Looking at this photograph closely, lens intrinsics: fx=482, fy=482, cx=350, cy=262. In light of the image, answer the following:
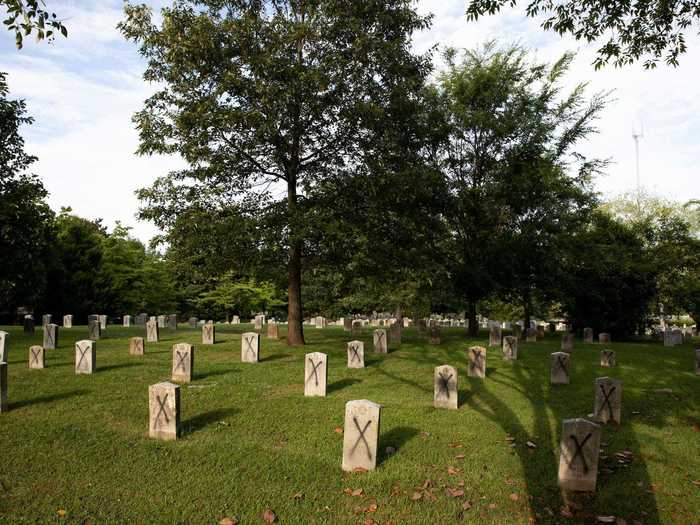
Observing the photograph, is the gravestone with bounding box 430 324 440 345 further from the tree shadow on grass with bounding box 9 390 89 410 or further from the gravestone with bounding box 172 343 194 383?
the tree shadow on grass with bounding box 9 390 89 410

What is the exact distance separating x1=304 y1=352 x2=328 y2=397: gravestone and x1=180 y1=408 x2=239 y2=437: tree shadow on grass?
6.52 feet

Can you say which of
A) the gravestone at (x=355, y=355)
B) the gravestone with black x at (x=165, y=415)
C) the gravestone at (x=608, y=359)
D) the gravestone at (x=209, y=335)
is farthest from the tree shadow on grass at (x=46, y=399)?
the gravestone at (x=608, y=359)

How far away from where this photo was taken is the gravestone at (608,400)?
361 inches

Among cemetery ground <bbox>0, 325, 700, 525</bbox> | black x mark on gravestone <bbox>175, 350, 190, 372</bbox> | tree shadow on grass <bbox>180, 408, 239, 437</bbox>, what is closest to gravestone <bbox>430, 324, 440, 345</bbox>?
cemetery ground <bbox>0, 325, 700, 525</bbox>

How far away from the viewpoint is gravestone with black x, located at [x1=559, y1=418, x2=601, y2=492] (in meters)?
6.26

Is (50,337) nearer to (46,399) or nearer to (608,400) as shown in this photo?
(46,399)

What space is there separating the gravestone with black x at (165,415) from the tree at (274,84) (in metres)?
8.60

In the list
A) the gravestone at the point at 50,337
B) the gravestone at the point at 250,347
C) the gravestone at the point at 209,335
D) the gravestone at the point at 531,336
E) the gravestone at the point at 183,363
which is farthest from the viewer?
the gravestone at the point at 531,336

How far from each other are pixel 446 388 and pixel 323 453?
11.9ft

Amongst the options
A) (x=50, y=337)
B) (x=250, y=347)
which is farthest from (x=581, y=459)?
(x=50, y=337)

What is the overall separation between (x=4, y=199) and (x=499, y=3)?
19960 millimetres

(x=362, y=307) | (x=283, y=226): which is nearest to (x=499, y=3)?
(x=283, y=226)

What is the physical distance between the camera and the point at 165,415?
7.88 meters

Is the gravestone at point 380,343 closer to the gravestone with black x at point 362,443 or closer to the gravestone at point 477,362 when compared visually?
the gravestone at point 477,362
